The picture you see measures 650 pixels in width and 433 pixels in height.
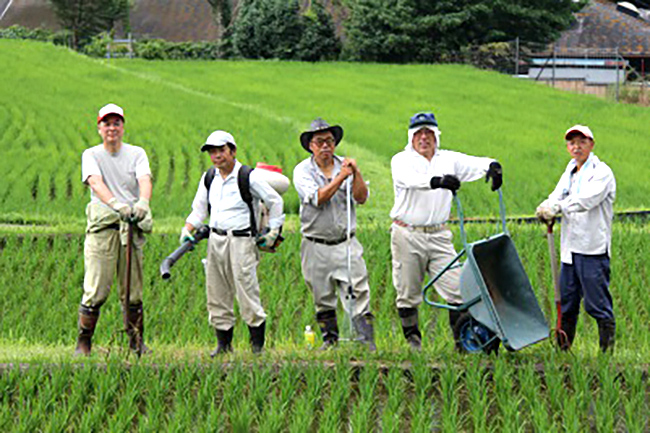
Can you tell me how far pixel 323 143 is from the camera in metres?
6.27

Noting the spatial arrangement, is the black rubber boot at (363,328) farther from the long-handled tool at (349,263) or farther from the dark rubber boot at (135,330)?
the dark rubber boot at (135,330)

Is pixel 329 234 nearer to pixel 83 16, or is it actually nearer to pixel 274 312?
pixel 274 312

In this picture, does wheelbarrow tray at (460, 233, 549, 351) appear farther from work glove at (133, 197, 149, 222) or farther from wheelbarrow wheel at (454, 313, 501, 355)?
work glove at (133, 197, 149, 222)

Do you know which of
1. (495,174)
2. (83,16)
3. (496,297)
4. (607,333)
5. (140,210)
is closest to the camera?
(495,174)

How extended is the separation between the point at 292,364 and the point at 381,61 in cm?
3219

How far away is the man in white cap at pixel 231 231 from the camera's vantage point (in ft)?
20.4

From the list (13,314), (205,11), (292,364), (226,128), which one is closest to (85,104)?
(226,128)

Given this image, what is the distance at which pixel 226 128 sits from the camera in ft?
59.4

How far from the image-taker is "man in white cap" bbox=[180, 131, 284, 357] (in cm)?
620

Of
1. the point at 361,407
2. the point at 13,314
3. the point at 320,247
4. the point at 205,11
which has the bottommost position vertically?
the point at 13,314

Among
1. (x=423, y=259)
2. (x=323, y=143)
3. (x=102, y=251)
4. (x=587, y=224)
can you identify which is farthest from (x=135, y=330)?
(x=587, y=224)

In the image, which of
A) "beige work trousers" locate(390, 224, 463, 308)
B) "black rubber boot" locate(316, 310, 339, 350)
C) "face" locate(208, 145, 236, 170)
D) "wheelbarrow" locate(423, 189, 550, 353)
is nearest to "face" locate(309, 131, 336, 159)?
"face" locate(208, 145, 236, 170)

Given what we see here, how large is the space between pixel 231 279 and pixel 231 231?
34cm

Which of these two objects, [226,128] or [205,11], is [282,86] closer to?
[226,128]
